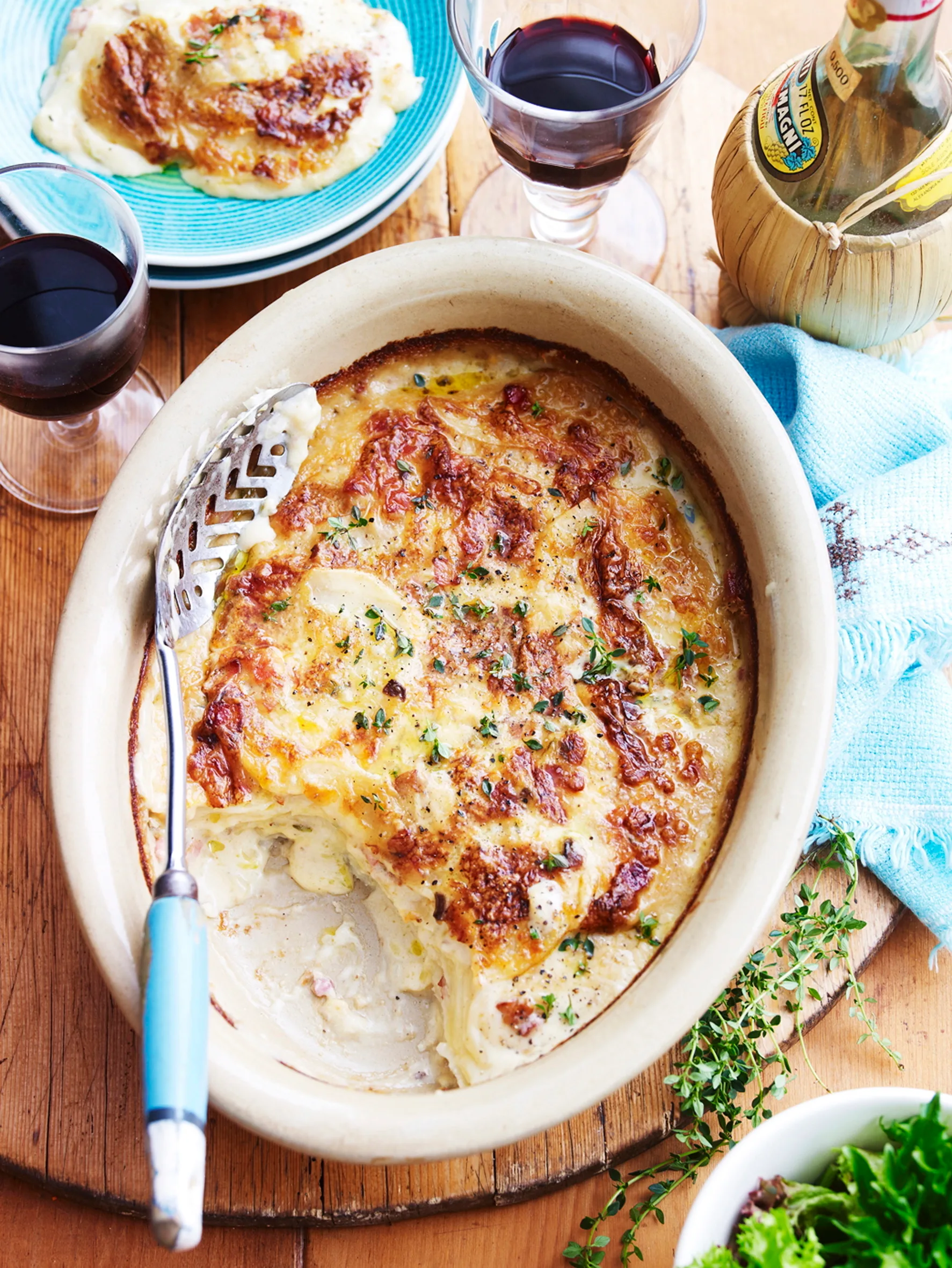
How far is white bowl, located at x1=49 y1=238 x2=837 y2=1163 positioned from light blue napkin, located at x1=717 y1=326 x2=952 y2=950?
0.94 ft

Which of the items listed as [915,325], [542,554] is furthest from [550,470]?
[915,325]

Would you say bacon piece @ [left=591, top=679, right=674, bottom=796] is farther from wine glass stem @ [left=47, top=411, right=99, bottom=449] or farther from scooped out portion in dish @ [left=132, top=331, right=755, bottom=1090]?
wine glass stem @ [left=47, top=411, right=99, bottom=449]

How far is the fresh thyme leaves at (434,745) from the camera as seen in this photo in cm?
205

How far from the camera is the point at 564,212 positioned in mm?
2547

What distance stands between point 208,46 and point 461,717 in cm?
163

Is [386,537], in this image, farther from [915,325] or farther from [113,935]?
[915,325]

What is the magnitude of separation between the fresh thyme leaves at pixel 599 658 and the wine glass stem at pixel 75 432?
3.90ft

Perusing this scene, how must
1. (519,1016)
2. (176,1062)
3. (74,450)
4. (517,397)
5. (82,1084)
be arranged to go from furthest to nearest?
1. (74,450)
2. (517,397)
3. (82,1084)
4. (519,1016)
5. (176,1062)

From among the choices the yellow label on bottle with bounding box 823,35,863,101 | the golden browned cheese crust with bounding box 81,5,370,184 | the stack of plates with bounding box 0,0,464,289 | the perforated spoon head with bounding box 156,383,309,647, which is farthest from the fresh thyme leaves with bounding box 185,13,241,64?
the yellow label on bottle with bounding box 823,35,863,101

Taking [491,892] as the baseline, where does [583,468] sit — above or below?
above

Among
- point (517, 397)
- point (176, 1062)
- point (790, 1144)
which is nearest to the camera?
point (176, 1062)

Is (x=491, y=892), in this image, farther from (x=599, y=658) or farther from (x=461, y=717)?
(x=599, y=658)

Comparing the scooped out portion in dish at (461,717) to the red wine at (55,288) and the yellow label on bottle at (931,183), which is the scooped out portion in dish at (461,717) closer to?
the red wine at (55,288)

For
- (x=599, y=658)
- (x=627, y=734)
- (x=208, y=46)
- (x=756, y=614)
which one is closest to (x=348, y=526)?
(x=599, y=658)
